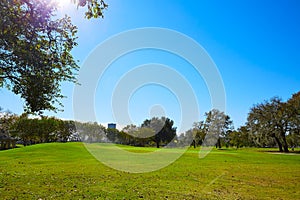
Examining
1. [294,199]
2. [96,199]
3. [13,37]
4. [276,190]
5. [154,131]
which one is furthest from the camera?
[154,131]

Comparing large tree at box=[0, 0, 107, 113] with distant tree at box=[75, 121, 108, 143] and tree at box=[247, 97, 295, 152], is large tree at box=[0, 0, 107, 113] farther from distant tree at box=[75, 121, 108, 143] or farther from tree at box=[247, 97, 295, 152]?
distant tree at box=[75, 121, 108, 143]

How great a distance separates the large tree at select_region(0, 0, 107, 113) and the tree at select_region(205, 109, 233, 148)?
85.2m

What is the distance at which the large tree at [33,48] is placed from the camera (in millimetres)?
11406

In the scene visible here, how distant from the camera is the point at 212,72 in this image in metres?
21.7

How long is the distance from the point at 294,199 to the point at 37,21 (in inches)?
587

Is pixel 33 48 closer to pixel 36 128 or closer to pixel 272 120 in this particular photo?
pixel 272 120

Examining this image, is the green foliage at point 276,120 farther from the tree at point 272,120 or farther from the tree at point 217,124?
the tree at point 217,124

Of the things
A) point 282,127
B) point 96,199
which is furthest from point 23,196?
point 282,127

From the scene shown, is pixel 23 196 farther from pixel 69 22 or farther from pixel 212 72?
pixel 212 72

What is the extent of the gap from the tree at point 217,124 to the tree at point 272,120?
22.2 meters

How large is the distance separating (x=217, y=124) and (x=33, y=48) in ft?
294

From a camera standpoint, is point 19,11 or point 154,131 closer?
point 19,11

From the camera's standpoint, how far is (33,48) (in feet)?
42.0

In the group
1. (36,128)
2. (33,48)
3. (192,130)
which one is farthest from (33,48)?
(192,130)
